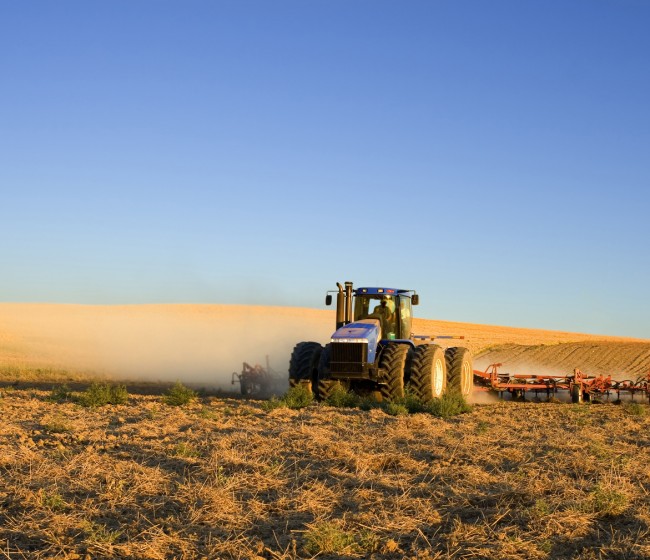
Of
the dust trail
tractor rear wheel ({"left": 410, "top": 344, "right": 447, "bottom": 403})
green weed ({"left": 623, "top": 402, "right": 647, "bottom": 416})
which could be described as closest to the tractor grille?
tractor rear wheel ({"left": 410, "top": 344, "right": 447, "bottom": 403})

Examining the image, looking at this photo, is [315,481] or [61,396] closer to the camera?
[315,481]

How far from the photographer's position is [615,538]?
6.61 m

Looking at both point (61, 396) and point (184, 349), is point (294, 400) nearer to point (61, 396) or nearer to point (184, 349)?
point (61, 396)

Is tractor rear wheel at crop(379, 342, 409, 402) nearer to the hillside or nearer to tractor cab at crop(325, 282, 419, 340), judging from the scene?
tractor cab at crop(325, 282, 419, 340)

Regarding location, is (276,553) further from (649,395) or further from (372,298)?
(649,395)

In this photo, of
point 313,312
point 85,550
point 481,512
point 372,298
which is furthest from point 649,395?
point 313,312

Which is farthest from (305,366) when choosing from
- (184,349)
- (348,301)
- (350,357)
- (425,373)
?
(184,349)

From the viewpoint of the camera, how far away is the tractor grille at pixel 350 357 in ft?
53.7

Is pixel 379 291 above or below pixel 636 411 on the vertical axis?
above

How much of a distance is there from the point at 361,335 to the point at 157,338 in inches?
1688

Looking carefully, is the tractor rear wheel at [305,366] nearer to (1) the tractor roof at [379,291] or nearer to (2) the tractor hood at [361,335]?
(2) the tractor hood at [361,335]

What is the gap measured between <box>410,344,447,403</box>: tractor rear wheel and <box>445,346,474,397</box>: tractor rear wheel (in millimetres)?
1556

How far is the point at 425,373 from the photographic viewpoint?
16547mm

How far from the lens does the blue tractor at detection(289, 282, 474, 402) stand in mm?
16469
